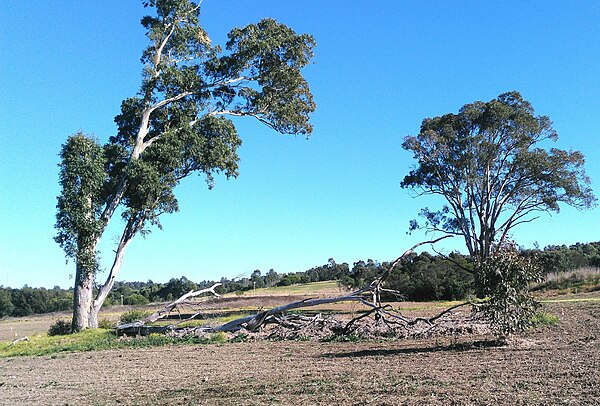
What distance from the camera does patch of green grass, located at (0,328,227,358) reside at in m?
19.2

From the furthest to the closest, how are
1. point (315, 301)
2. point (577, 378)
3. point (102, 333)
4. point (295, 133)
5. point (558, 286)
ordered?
point (558, 286), point (295, 133), point (102, 333), point (315, 301), point (577, 378)

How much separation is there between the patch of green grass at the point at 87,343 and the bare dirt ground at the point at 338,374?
85.3 inches

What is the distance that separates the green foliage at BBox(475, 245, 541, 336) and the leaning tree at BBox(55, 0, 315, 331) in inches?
725

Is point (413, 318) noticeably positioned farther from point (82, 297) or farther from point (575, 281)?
point (575, 281)

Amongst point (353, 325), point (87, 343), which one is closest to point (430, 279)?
point (353, 325)

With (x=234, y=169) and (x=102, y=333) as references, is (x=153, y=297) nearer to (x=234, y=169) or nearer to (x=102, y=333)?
(x=234, y=169)

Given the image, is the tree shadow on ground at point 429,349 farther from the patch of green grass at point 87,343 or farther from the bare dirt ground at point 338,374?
the patch of green grass at point 87,343

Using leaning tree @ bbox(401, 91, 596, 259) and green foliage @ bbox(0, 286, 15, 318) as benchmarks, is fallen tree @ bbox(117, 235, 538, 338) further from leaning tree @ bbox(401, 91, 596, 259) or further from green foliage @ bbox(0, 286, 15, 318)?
green foliage @ bbox(0, 286, 15, 318)

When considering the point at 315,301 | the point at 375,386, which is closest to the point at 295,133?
the point at 315,301

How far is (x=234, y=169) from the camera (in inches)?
→ 1219

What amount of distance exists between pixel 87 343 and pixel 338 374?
1332cm

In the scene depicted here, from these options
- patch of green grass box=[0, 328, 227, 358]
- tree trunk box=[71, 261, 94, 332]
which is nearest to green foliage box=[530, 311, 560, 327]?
patch of green grass box=[0, 328, 227, 358]

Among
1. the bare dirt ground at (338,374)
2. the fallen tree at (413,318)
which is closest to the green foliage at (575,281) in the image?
the fallen tree at (413,318)

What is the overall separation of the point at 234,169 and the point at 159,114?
528 centimetres
